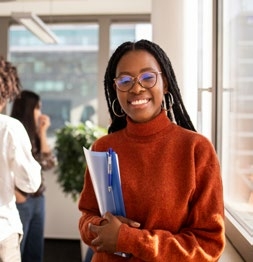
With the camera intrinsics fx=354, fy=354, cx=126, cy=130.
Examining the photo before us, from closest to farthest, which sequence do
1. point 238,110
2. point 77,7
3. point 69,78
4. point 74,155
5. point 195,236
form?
point 195,236 → point 238,110 → point 74,155 → point 77,7 → point 69,78

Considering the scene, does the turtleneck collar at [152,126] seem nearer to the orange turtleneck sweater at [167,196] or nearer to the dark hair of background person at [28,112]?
the orange turtleneck sweater at [167,196]

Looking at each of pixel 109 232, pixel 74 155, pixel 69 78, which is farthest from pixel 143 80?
pixel 69 78

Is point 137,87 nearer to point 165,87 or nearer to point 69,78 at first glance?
point 165,87

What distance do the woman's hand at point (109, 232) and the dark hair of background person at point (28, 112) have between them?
2102 millimetres

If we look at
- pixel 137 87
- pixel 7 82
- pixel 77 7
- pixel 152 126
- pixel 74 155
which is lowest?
pixel 74 155

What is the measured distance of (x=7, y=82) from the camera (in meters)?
2.05

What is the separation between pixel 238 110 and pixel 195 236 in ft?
3.40

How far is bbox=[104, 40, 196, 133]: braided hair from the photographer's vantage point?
1018 millimetres

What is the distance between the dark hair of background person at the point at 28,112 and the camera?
2928 mm

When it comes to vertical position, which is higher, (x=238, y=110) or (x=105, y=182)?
(x=238, y=110)

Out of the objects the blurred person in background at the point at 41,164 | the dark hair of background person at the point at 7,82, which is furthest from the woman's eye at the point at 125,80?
the blurred person in background at the point at 41,164

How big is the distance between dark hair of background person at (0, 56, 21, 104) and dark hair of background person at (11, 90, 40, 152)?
816 millimetres

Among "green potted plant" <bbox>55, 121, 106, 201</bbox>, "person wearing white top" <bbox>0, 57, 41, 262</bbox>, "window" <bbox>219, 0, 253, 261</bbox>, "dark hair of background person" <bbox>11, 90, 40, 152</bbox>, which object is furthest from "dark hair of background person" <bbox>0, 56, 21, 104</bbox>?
"green potted plant" <bbox>55, 121, 106, 201</bbox>

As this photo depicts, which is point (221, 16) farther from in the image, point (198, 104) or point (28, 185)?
point (28, 185)
